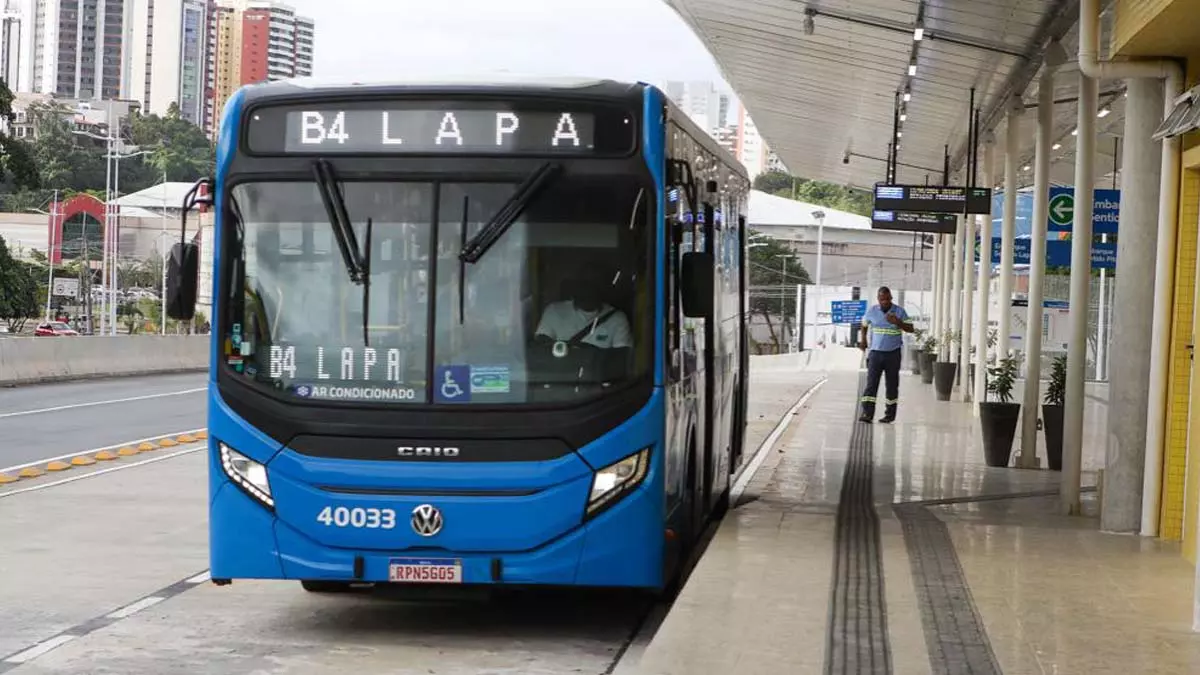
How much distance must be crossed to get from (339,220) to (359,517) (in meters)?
1.56

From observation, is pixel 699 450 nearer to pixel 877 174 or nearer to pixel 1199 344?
pixel 1199 344

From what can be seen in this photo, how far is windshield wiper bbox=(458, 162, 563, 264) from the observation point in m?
9.69

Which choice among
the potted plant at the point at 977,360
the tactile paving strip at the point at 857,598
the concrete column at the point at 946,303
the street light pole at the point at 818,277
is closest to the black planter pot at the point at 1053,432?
the tactile paving strip at the point at 857,598

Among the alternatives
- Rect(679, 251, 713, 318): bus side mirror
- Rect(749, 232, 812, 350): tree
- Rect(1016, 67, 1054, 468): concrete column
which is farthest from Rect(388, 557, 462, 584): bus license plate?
Rect(749, 232, 812, 350): tree

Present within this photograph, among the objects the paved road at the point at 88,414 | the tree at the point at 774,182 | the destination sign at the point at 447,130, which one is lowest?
the paved road at the point at 88,414

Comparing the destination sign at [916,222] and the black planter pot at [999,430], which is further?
the destination sign at [916,222]

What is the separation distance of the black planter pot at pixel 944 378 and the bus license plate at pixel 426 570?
95.7ft

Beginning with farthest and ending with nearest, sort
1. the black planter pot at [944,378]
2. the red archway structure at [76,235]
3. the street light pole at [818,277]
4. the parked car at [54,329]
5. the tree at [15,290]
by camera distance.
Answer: the street light pole at [818,277] → the parked car at [54,329] → the red archway structure at [76,235] → the tree at [15,290] → the black planter pot at [944,378]

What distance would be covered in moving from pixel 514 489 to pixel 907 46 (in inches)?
676

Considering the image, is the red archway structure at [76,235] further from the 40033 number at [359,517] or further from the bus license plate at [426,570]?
the bus license plate at [426,570]

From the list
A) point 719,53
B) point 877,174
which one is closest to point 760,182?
point 877,174

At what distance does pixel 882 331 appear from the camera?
26.8 m

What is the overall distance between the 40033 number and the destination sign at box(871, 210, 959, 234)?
26.2m

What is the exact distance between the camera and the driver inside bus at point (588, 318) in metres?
9.70
